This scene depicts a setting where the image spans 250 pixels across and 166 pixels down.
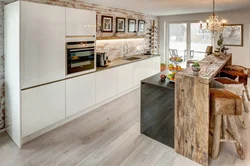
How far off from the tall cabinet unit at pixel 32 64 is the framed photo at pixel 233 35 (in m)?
6.15

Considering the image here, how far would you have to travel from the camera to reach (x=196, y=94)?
2.41 m

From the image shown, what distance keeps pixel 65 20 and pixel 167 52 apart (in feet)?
19.9

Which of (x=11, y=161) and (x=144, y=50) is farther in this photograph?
(x=144, y=50)

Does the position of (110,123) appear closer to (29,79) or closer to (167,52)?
(29,79)

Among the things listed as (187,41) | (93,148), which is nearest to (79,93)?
(93,148)

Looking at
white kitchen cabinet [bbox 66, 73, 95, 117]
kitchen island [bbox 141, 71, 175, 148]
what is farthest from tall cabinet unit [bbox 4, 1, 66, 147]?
kitchen island [bbox 141, 71, 175, 148]

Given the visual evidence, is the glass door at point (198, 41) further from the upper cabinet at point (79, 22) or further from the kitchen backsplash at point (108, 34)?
the upper cabinet at point (79, 22)

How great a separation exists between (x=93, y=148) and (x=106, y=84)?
76.0 inches

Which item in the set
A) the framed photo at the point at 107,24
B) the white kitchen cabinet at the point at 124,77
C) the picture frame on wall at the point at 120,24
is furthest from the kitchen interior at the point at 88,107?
the picture frame on wall at the point at 120,24

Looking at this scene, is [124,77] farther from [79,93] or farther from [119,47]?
[79,93]

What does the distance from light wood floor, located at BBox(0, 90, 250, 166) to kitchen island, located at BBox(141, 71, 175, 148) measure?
136 mm

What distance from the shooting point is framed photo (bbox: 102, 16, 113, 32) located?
17.2 feet

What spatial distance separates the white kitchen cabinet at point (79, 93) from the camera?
11.6 ft


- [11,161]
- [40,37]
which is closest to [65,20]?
[40,37]
